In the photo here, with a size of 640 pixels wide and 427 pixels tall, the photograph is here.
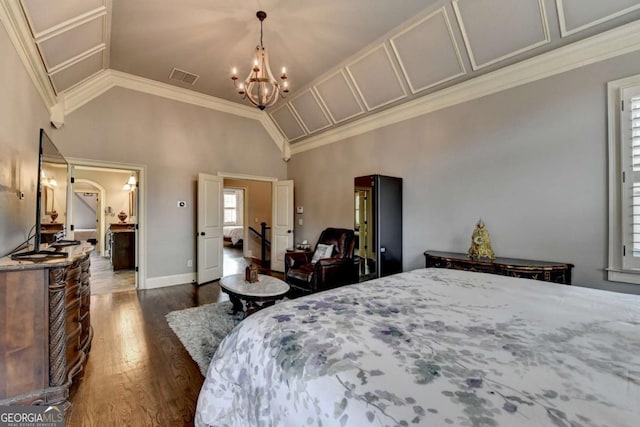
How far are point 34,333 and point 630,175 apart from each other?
4566 millimetres

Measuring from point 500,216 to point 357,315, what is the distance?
2.72 metres

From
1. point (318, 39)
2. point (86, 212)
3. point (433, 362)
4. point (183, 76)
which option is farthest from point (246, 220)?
point (433, 362)

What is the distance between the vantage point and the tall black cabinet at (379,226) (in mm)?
3748

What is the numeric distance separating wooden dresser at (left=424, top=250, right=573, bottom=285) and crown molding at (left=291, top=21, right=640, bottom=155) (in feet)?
6.13

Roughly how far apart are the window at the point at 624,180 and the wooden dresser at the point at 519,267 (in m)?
0.35

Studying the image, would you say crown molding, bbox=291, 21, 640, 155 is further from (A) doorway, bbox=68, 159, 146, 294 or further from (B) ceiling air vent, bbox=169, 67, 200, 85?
(A) doorway, bbox=68, 159, 146, 294

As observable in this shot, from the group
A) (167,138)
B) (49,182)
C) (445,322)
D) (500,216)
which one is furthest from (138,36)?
(500,216)

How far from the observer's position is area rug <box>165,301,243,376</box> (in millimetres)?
2504

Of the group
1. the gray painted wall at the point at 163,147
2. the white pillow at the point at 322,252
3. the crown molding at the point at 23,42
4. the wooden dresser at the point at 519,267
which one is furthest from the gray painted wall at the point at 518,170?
the crown molding at the point at 23,42

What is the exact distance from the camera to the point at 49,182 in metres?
2.35

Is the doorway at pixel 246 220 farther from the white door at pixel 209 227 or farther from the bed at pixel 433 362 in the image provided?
the bed at pixel 433 362

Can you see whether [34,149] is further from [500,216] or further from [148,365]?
[500,216]

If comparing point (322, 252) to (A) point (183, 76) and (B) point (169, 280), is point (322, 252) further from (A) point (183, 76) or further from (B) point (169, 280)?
(A) point (183, 76)

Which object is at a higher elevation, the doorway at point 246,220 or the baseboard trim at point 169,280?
the doorway at point 246,220
